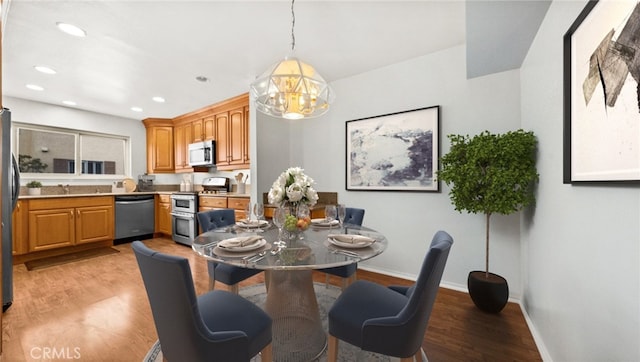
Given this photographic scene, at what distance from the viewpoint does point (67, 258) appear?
356 centimetres

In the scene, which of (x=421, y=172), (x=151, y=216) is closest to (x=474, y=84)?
(x=421, y=172)

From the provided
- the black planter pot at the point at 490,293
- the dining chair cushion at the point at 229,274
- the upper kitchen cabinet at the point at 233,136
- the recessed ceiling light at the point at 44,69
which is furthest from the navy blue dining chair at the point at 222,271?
the recessed ceiling light at the point at 44,69

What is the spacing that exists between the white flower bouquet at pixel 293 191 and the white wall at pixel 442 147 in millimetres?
1534

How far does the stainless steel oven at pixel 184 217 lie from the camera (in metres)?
4.05

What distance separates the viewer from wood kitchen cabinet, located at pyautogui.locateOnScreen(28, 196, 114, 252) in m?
3.40

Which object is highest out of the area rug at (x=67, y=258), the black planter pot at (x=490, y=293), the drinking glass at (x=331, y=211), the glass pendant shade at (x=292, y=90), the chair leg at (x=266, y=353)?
the glass pendant shade at (x=292, y=90)

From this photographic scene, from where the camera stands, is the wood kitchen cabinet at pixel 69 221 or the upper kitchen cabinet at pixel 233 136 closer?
the wood kitchen cabinet at pixel 69 221

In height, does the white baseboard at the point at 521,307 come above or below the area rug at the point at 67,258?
above

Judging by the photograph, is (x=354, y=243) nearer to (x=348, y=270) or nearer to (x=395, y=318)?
(x=395, y=318)

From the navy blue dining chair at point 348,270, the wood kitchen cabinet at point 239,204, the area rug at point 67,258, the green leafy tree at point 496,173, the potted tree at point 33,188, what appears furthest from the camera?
the potted tree at point 33,188

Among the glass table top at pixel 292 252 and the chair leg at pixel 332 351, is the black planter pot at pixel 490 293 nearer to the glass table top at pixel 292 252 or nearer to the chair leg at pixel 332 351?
the glass table top at pixel 292 252

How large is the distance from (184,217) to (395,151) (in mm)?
3581

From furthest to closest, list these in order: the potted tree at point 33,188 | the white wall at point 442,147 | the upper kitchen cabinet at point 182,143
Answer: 1. the upper kitchen cabinet at point 182,143
2. the potted tree at point 33,188
3. the white wall at point 442,147

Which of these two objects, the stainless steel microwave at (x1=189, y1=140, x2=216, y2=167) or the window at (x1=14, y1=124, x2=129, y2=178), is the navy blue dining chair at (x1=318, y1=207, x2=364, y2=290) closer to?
the stainless steel microwave at (x1=189, y1=140, x2=216, y2=167)
